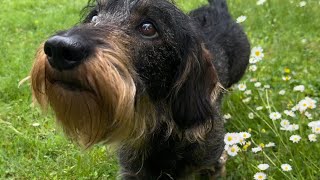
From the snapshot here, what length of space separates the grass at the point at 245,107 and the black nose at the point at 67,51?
1364mm

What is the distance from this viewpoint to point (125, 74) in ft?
9.56

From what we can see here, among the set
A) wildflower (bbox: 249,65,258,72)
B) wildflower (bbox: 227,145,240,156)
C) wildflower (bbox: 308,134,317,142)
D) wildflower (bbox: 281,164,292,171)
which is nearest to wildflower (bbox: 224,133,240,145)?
wildflower (bbox: 227,145,240,156)

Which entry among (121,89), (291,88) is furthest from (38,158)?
(291,88)

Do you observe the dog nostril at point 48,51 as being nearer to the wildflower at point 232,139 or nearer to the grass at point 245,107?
the grass at point 245,107

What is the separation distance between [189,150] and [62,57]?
4.97 feet

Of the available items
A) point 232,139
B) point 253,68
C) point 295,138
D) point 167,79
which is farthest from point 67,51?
point 253,68

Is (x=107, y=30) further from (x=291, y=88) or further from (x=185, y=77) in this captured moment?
(x=291, y=88)

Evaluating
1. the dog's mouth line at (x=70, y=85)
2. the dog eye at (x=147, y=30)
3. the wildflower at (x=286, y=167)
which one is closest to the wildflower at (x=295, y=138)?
the wildflower at (x=286, y=167)

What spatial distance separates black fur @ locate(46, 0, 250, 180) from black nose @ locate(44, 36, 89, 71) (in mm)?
95

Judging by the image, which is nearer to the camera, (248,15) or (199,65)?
(199,65)

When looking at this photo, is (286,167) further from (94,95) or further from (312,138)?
(94,95)

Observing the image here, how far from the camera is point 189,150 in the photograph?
3844 millimetres

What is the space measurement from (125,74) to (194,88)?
2.53 ft

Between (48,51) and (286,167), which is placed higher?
(48,51)
